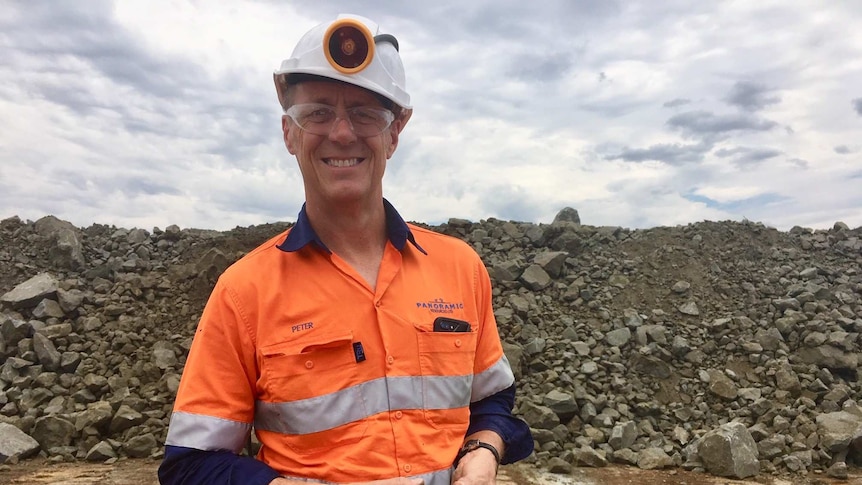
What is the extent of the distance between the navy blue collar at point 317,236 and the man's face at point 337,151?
5.0 inches

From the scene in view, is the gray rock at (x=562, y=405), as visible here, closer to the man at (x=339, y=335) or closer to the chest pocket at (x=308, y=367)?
the man at (x=339, y=335)

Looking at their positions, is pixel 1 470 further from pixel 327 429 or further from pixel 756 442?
pixel 756 442

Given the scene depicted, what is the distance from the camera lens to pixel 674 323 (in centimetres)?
827

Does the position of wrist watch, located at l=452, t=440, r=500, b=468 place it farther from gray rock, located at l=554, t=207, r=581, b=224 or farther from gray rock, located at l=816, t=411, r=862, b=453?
gray rock, located at l=554, t=207, r=581, b=224

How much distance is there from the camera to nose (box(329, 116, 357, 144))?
2.05 meters

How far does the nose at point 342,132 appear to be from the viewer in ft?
6.73

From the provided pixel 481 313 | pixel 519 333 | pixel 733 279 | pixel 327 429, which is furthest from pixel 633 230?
Result: pixel 327 429

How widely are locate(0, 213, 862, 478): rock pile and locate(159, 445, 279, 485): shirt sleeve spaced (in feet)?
15.2

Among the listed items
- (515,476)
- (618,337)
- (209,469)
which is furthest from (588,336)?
(209,469)

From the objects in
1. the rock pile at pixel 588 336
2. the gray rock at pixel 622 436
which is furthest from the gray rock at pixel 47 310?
the gray rock at pixel 622 436

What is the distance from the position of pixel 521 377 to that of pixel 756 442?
2513 millimetres

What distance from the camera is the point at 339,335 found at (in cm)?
200

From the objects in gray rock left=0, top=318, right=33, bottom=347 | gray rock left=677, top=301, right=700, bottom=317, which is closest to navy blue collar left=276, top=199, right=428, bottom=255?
gray rock left=677, top=301, right=700, bottom=317

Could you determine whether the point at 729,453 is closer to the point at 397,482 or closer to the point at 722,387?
the point at 722,387
